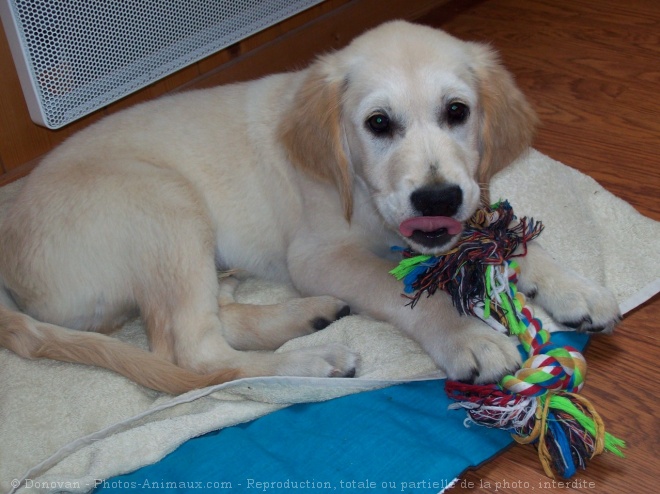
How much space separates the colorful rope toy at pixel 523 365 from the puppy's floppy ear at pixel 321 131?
305 millimetres

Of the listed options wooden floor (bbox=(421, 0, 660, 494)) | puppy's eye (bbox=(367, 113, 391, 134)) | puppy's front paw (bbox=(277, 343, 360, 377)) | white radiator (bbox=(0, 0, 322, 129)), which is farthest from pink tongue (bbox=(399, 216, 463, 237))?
white radiator (bbox=(0, 0, 322, 129))

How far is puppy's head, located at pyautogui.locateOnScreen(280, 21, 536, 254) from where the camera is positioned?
6.87ft

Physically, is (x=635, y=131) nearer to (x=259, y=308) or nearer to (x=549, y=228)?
(x=549, y=228)

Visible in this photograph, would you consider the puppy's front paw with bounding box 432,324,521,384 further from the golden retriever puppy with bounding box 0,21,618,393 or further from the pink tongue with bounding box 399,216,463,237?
the pink tongue with bounding box 399,216,463,237

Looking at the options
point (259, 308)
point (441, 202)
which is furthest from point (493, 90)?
point (259, 308)

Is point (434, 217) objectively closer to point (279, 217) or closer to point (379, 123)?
point (379, 123)

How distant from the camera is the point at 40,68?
2740 mm

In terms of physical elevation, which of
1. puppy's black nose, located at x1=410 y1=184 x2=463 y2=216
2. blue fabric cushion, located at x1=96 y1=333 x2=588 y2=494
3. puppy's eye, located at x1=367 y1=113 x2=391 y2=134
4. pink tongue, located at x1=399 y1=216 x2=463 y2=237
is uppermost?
puppy's eye, located at x1=367 y1=113 x2=391 y2=134

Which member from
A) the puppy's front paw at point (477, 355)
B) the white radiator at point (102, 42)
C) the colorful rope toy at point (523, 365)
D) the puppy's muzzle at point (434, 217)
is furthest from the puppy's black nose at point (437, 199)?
the white radiator at point (102, 42)

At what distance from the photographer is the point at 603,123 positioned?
349cm

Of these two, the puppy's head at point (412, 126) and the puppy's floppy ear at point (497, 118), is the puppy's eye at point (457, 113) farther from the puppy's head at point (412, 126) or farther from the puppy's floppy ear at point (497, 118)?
the puppy's floppy ear at point (497, 118)

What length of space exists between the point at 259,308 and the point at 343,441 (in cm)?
56

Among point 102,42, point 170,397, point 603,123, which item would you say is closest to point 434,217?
point 170,397

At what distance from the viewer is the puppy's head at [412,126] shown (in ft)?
6.87
